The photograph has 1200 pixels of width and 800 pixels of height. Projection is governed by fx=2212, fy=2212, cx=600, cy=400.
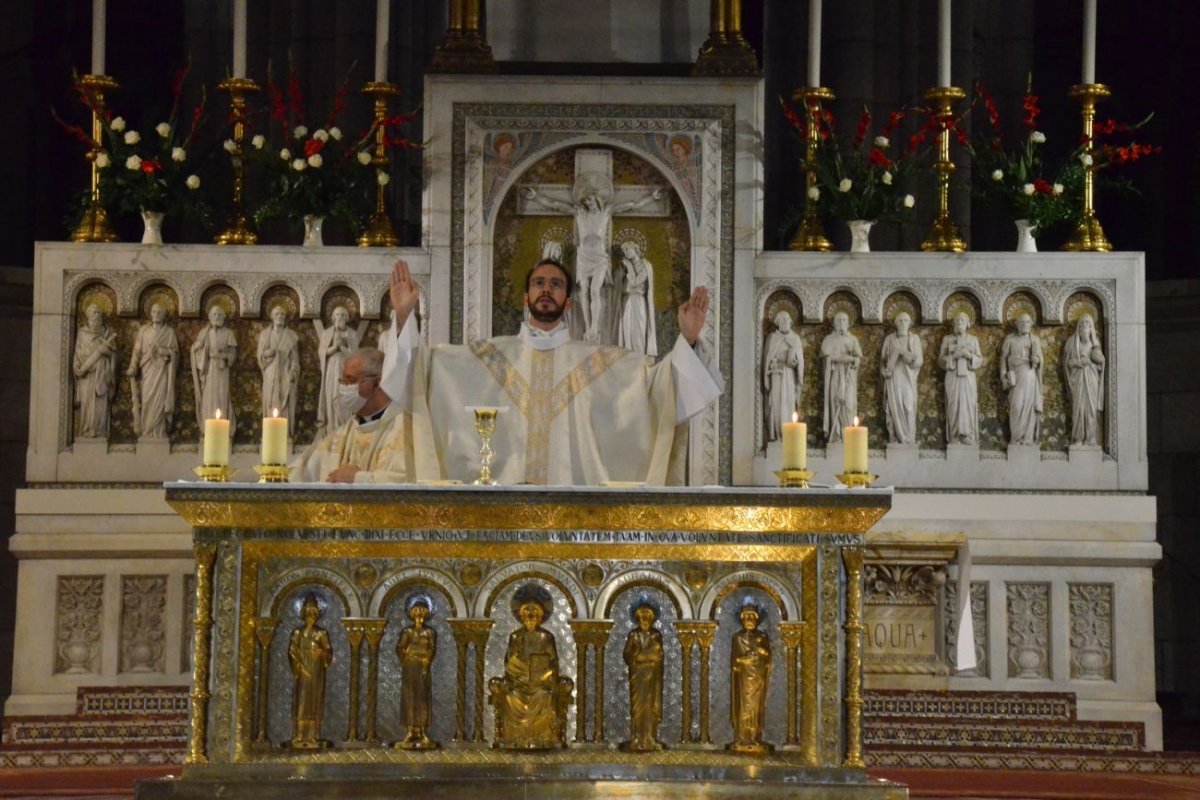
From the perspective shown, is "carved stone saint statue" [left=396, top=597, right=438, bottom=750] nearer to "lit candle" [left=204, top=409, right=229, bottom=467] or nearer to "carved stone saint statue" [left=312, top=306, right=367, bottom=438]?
"lit candle" [left=204, top=409, right=229, bottom=467]

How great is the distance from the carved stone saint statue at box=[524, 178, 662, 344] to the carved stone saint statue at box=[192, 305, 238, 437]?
1789 mm

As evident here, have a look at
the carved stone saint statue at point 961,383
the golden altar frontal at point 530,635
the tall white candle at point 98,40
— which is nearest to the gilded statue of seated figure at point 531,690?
the golden altar frontal at point 530,635

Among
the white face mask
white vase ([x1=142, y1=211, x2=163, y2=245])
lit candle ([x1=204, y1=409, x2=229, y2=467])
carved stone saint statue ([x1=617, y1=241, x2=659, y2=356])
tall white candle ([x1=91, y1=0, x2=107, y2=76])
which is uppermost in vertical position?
tall white candle ([x1=91, y1=0, x2=107, y2=76])

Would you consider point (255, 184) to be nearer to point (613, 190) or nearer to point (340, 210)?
point (340, 210)

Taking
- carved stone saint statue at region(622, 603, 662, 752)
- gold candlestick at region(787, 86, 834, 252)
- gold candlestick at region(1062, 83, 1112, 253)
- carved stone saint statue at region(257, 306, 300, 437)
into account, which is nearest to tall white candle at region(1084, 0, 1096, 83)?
gold candlestick at region(1062, 83, 1112, 253)

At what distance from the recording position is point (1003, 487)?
1175 centimetres

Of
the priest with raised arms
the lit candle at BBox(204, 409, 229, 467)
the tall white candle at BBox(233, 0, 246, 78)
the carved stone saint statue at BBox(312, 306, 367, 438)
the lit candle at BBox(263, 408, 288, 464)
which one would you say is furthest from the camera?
the tall white candle at BBox(233, 0, 246, 78)

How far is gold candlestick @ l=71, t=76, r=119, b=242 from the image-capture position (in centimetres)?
1203

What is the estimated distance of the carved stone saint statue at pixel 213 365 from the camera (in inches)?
462

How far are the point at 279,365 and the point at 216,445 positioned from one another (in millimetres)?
3254

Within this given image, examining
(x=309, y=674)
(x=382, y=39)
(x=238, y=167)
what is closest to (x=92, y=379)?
(x=238, y=167)

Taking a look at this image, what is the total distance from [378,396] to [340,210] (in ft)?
5.86

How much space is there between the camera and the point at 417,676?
8461mm

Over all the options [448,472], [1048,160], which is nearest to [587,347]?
[448,472]
